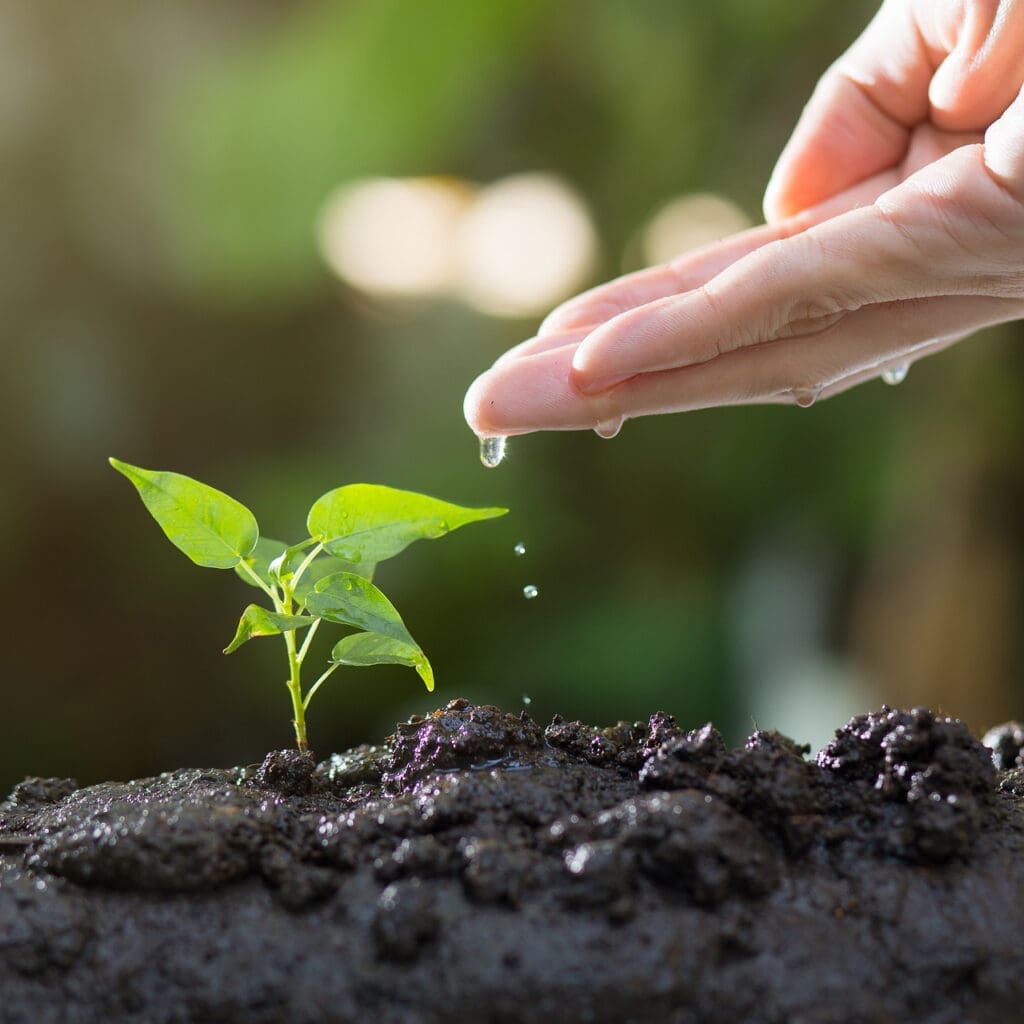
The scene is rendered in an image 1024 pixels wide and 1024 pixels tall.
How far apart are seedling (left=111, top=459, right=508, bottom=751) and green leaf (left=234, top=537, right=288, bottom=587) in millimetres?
12

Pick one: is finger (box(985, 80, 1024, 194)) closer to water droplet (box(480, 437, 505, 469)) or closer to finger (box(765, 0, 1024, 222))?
finger (box(765, 0, 1024, 222))

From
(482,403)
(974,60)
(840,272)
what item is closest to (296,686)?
(482,403)

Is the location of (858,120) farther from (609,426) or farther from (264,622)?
(264,622)

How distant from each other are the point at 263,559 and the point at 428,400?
5.88ft

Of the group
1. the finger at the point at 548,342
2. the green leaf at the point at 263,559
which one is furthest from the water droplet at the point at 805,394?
the green leaf at the point at 263,559

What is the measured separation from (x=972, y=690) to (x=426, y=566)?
4.88ft

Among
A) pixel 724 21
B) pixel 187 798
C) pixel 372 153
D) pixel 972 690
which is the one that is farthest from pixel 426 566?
pixel 187 798

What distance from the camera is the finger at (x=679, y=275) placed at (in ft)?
4.00

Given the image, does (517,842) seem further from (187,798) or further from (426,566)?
(426,566)

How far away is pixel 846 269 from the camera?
0.93 meters

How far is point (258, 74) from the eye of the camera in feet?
7.92

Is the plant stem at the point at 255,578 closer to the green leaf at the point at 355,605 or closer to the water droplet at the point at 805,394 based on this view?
the green leaf at the point at 355,605

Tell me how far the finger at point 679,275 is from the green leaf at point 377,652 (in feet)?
1.47

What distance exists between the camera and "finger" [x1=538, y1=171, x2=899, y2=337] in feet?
4.00
